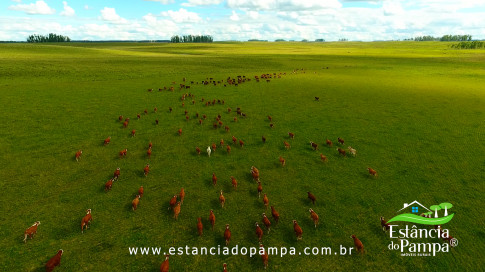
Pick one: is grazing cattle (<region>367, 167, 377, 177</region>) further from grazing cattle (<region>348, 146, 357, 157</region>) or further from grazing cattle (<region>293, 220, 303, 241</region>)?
grazing cattle (<region>293, 220, 303, 241</region>)

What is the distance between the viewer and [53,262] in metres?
10.1

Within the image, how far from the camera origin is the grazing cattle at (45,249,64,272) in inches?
394

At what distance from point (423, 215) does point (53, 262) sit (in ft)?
59.9

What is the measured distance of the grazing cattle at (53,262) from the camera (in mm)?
10016

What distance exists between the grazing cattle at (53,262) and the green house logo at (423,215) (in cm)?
1608

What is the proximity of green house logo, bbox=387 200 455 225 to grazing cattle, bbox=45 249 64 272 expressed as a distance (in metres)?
16.1

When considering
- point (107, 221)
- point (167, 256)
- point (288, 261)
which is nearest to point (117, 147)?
point (107, 221)

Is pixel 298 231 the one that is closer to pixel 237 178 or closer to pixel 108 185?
pixel 237 178

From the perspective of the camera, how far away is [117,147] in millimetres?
21375

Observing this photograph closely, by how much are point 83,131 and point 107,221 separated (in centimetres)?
1567

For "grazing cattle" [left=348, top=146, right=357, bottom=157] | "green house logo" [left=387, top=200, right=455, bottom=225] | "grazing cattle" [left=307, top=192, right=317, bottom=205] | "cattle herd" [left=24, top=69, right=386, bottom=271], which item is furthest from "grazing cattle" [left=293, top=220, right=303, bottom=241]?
"grazing cattle" [left=348, top=146, right=357, bottom=157]

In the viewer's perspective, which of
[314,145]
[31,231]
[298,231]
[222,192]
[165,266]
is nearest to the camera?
[165,266]

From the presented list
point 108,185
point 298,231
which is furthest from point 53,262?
point 298,231

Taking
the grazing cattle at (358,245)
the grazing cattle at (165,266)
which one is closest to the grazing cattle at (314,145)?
the grazing cattle at (358,245)
